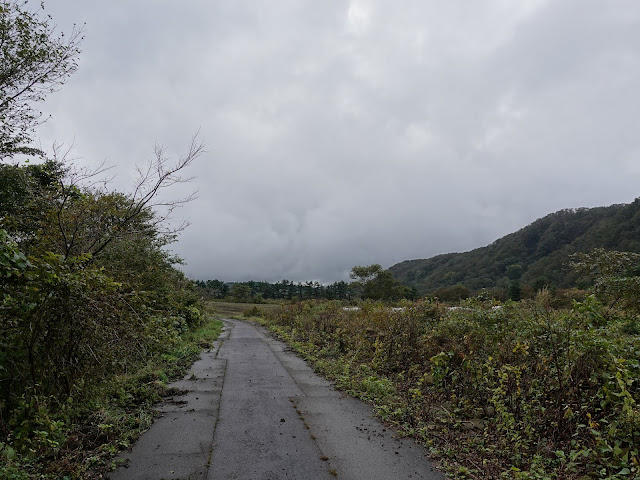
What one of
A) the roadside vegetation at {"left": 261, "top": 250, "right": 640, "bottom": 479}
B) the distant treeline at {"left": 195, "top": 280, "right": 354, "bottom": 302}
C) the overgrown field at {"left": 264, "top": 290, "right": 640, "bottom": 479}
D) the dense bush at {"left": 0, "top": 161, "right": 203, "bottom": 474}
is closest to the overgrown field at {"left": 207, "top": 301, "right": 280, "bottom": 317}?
the distant treeline at {"left": 195, "top": 280, "right": 354, "bottom": 302}

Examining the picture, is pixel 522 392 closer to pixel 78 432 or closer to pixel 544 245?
pixel 78 432

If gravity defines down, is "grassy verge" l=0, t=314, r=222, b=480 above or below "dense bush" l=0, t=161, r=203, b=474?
below

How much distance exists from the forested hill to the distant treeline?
729 inches

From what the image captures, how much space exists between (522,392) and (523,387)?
228 millimetres

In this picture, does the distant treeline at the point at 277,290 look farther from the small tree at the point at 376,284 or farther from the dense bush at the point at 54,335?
the dense bush at the point at 54,335

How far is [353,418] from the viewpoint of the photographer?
15.7 ft

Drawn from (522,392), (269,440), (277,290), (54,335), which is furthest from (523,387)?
(277,290)

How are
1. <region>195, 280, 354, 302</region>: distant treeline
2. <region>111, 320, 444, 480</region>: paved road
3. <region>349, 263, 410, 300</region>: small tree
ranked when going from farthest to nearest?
<region>195, 280, 354, 302</region>: distant treeline < <region>349, 263, 410, 300</region>: small tree < <region>111, 320, 444, 480</region>: paved road

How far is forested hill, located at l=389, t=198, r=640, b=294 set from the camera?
34250 millimetres

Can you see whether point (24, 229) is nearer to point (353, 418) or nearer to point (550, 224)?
point (353, 418)

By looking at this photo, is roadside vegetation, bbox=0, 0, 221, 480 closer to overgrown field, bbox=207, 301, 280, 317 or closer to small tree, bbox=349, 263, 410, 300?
overgrown field, bbox=207, 301, 280, 317

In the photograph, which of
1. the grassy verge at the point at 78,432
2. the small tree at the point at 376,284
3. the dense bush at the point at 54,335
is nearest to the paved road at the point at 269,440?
the grassy verge at the point at 78,432

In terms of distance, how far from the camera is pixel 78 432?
145 inches

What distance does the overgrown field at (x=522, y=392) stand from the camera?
3.12m
